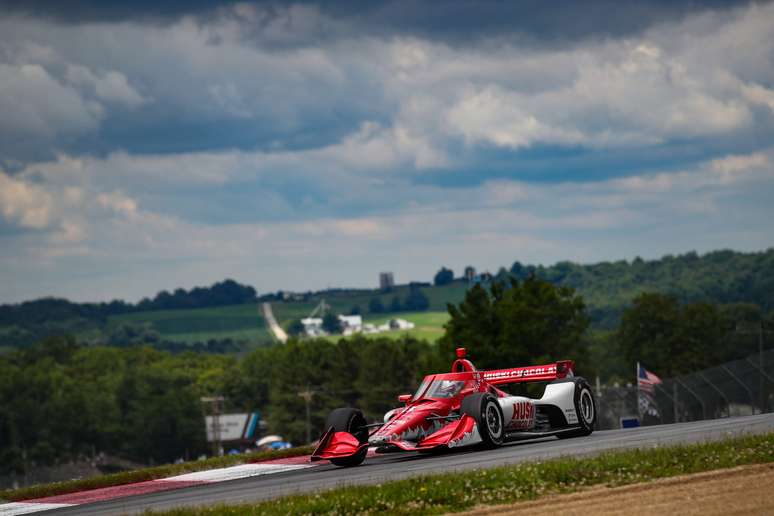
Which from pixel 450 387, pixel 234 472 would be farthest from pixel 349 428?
pixel 234 472

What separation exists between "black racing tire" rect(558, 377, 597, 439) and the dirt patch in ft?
30.9

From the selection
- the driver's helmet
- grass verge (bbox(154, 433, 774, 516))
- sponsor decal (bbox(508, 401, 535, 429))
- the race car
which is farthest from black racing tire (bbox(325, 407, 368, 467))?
grass verge (bbox(154, 433, 774, 516))

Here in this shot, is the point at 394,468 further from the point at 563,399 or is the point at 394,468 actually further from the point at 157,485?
→ the point at 563,399

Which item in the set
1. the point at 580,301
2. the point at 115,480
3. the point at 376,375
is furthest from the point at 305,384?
the point at 115,480

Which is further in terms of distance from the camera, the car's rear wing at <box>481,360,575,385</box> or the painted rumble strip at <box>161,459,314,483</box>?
the car's rear wing at <box>481,360,575,385</box>

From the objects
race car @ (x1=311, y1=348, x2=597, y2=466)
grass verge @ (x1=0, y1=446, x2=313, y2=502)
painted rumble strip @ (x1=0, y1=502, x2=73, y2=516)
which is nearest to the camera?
painted rumble strip @ (x1=0, y1=502, x2=73, y2=516)

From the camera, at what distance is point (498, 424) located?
24.8m

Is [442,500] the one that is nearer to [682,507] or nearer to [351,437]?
[682,507]

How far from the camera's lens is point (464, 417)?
24.0m

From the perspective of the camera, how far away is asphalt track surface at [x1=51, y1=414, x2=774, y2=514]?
65.7 feet

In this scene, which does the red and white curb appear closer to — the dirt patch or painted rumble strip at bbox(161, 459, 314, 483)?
painted rumble strip at bbox(161, 459, 314, 483)

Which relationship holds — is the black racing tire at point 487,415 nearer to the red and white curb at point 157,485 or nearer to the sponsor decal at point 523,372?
the sponsor decal at point 523,372

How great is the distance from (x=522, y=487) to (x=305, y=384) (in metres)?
141

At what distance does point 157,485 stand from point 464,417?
6.45 m
